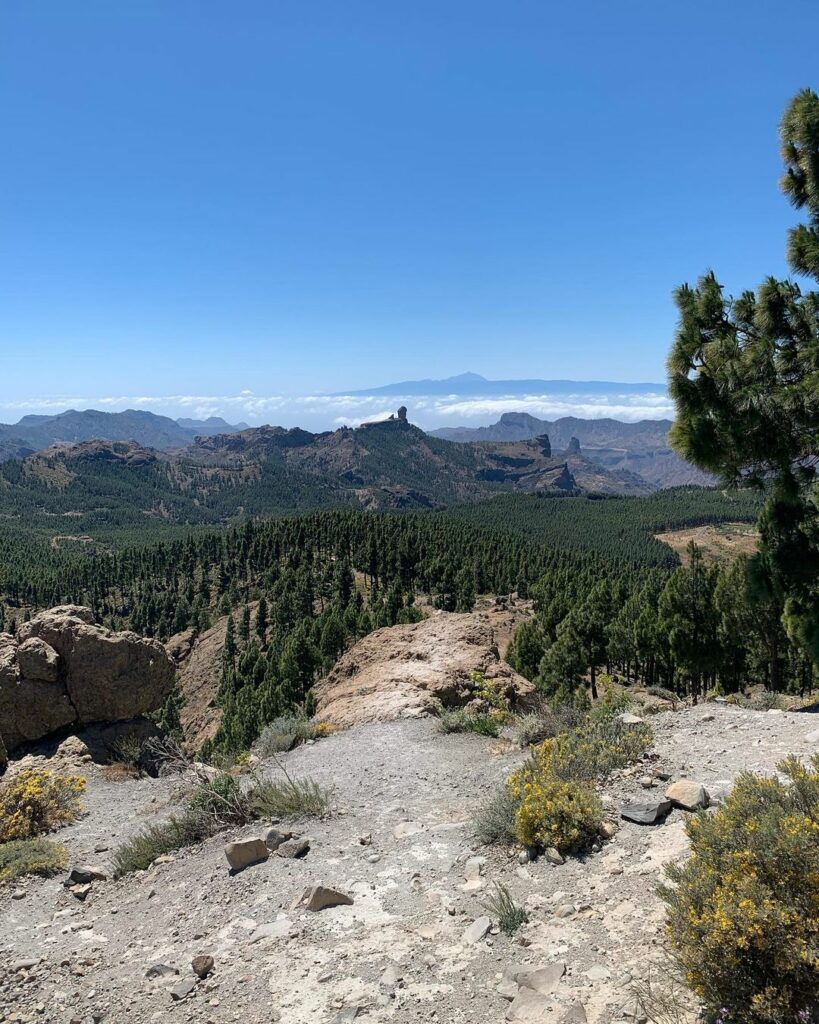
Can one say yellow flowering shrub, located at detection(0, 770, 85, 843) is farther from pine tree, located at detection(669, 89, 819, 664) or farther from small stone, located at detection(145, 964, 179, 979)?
pine tree, located at detection(669, 89, 819, 664)

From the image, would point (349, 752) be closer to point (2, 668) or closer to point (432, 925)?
point (432, 925)

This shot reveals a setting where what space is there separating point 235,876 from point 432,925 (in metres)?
3.05

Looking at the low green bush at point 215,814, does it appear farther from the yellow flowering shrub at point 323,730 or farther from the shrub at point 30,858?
the yellow flowering shrub at point 323,730

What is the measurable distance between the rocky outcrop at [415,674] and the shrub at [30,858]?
8.60 m

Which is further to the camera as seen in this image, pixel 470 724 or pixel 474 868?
pixel 470 724

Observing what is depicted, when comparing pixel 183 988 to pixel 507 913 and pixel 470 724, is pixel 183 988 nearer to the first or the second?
pixel 507 913

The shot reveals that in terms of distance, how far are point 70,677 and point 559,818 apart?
2106 centimetres

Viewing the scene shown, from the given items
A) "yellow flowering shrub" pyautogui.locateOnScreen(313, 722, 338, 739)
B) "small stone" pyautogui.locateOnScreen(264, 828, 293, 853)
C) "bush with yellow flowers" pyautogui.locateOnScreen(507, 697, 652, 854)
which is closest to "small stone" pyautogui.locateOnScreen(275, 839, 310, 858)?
"small stone" pyautogui.locateOnScreen(264, 828, 293, 853)

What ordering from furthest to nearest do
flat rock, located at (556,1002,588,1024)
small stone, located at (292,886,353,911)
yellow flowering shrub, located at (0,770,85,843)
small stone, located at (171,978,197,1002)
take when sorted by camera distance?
yellow flowering shrub, located at (0,770,85,843) < small stone, located at (292,886,353,911) < small stone, located at (171,978,197,1002) < flat rock, located at (556,1002,588,1024)

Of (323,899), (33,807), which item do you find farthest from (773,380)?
(33,807)

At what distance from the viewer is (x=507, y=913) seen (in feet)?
18.9

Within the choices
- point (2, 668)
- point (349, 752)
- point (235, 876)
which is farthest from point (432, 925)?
point (2, 668)

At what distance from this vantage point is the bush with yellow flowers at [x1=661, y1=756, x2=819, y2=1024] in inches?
147

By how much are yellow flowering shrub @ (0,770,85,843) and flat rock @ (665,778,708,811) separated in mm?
11383
